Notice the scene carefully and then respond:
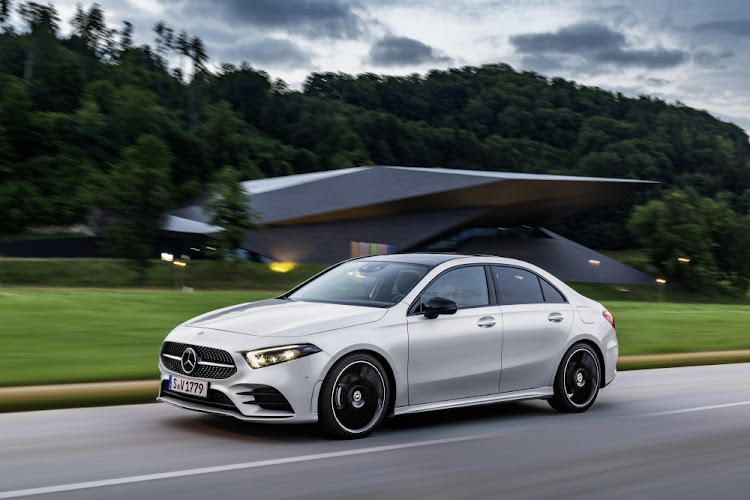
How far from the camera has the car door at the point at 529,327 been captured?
8.00m

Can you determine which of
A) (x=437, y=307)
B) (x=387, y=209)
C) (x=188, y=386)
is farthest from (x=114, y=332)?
(x=387, y=209)

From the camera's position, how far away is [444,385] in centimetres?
736

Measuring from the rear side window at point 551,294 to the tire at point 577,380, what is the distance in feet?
1.61

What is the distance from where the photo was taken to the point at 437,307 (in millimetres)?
7199

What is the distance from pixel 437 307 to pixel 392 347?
1.85ft

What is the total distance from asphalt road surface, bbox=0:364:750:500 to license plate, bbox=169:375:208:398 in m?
0.37

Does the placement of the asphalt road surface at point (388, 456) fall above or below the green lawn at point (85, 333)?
below

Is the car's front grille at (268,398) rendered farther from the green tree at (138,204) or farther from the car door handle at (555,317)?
the green tree at (138,204)

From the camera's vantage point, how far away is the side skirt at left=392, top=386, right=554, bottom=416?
713 cm

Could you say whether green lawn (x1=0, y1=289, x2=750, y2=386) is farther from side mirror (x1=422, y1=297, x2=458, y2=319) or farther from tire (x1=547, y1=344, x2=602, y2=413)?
tire (x1=547, y1=344, x2=602, y2=413)

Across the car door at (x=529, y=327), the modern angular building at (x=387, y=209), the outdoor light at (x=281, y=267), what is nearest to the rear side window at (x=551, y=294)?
the car door at (x=529, y=327)

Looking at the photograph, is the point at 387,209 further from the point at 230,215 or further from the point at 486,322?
the point at 486,322

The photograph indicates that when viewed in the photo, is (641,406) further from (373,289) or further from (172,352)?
(172,352)

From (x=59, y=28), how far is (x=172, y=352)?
156237 mm
